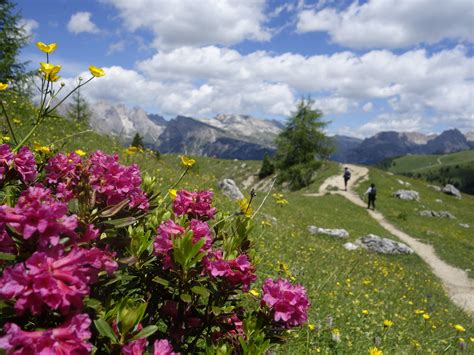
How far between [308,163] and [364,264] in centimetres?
3635

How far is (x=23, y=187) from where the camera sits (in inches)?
102

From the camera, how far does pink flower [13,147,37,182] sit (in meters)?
2.41

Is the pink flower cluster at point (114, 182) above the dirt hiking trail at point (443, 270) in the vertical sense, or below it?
above

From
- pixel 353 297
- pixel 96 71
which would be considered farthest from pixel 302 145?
pixel 96 71

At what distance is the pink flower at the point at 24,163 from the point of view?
2410 mm

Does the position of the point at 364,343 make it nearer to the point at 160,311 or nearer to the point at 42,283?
the point at 160,311

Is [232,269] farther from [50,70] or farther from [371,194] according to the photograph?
[371,194]

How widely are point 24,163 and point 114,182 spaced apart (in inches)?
24.1

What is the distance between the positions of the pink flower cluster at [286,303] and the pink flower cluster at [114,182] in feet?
3.28

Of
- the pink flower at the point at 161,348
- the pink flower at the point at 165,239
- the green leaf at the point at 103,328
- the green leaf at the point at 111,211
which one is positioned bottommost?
the pink flower at the point at 161,348

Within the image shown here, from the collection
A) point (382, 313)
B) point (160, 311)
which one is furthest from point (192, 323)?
point (382, 313)

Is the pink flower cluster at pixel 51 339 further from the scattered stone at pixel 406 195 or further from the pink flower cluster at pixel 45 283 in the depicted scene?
the scattered stone at pixel 406 195

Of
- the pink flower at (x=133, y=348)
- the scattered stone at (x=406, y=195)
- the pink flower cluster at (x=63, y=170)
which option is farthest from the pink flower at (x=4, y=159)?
the scattered stone at (x=406, y=195)

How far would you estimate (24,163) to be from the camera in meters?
2.45
